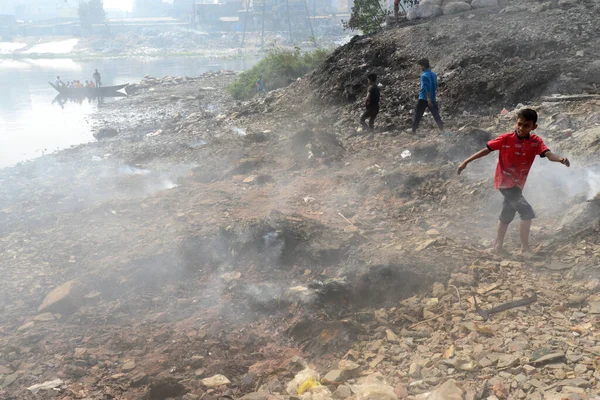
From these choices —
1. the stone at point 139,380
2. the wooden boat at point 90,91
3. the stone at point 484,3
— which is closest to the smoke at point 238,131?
the stone at point 484,3

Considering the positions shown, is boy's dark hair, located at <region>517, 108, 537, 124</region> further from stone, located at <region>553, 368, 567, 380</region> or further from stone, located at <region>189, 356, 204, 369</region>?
stone, located at <region>189, 356, 204, 369</region>

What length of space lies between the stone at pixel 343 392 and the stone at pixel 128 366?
64.2 inches

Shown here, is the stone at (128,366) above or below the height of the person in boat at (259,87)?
below

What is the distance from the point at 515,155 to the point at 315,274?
2.04 meters

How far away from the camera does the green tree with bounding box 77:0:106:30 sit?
85.1 metres

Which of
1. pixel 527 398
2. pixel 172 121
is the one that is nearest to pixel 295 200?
pixel 527 398

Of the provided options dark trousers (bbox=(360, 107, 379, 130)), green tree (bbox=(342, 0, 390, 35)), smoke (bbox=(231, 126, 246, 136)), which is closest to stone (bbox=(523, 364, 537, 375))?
dark trousers (bbox=(360, 107, 379, 130))

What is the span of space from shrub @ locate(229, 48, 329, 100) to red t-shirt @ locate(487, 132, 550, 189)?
15629 mm

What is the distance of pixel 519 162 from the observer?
3.86 meters

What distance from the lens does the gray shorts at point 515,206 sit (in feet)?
12.7

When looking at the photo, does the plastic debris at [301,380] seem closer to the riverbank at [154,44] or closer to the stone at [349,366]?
the stone at [349,366]

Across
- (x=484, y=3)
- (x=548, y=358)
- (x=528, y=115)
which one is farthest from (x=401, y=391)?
(x=484, y=3)

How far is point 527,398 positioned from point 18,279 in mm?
5125

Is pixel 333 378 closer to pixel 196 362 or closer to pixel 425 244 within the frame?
pixel 196 362
